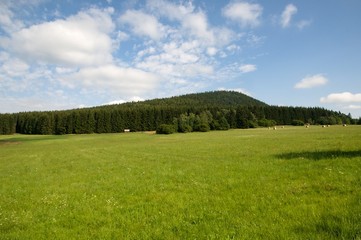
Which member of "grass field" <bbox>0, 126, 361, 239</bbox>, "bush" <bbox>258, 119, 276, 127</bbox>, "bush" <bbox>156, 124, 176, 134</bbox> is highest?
"bush" <bbox>258, 119, 276, 127</bbox>

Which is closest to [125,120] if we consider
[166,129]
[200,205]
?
[166,129]

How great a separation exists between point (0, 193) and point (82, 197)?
18.6 feet

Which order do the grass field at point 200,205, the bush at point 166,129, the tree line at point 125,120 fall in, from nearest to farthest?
1. the grass field at point 200,205
2. the bush at point 166,129
3. the tree line at point 125,120

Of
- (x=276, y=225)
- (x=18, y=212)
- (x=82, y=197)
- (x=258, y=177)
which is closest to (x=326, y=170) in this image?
(x=258, y=177)

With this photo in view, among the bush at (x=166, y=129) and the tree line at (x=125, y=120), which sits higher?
the tree line at (x=125, y=120)

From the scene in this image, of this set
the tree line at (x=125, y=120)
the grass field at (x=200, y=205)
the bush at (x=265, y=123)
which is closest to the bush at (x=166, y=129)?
the tree line at (x=125, y=120)

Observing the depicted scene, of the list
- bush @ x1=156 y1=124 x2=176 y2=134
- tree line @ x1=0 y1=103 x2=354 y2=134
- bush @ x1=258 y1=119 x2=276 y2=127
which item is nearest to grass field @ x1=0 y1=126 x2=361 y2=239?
bush @ x1=156 y1=124 x2=176 y2=134

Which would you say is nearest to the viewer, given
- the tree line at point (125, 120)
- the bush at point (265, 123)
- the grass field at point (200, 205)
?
the grass field at point (200, 205)

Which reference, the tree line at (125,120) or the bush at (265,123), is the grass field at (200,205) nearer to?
the tree line at (125,120)

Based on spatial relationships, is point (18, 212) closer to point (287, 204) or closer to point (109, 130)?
point (287, 204)

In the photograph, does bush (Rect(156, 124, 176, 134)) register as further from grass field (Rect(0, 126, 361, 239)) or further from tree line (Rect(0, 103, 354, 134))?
grass field (Rect(0, 126, 361, 239))

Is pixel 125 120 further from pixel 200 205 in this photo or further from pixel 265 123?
pixel 200 205

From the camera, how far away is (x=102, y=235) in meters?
8.20

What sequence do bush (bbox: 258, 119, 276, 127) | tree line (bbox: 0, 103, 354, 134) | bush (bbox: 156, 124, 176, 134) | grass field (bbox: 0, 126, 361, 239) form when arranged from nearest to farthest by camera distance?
grass field (bbox: 0, 126, 361, 239) → bush (bbox: 156, 124, 176, 134) → tree line (bbox: 0, 103, 354, 134) → bush (bbox: 258, 119, 276, 127)
